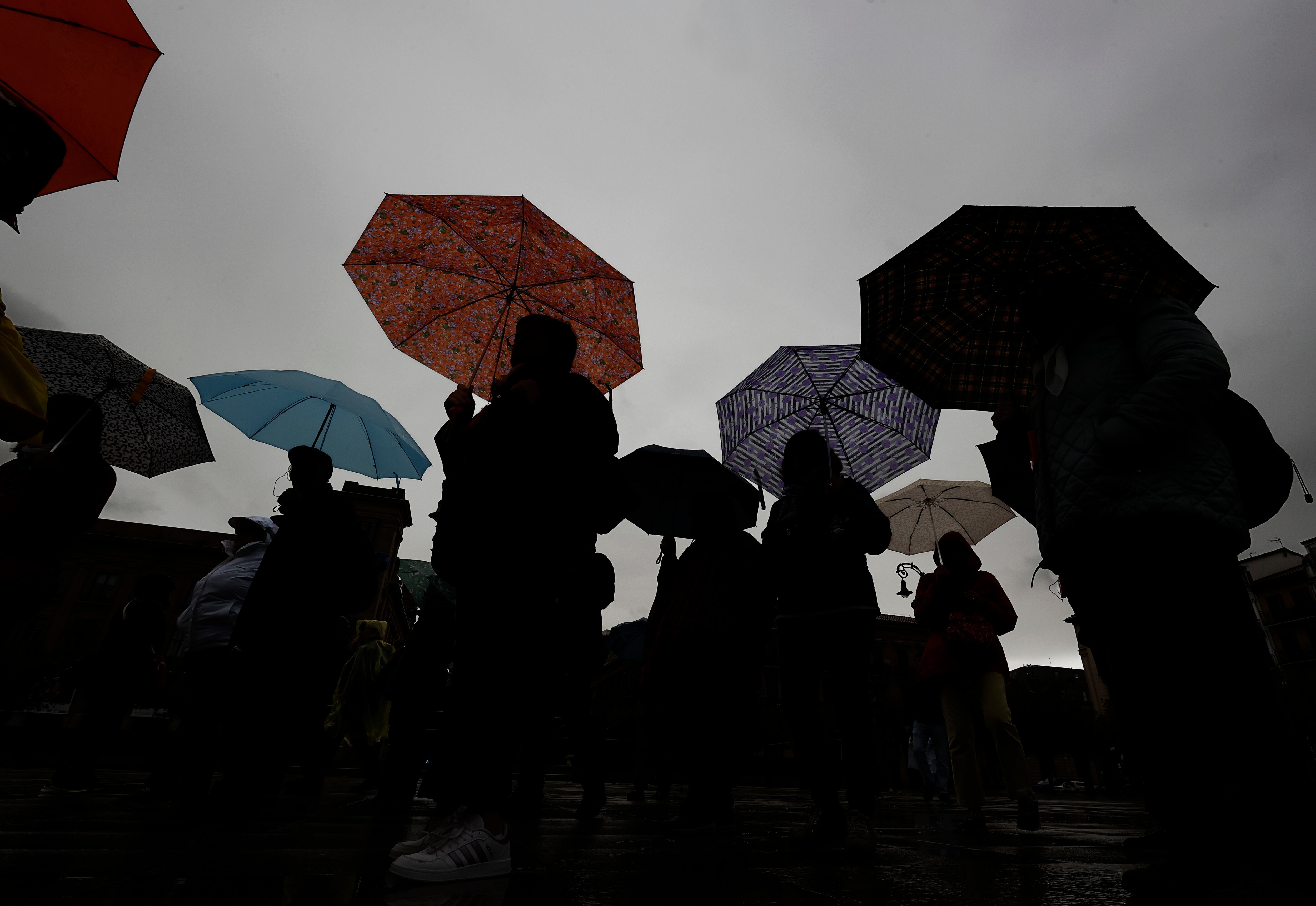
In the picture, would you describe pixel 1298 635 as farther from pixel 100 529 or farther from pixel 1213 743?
pixel 100 529

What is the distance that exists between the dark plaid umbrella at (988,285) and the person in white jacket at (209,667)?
3733mm

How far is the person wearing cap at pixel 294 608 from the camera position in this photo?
9.50 ft

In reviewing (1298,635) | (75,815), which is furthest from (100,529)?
(1298,635)

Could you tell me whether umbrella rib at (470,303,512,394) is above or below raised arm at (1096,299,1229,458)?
above

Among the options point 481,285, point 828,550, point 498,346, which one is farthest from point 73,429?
point 828,550

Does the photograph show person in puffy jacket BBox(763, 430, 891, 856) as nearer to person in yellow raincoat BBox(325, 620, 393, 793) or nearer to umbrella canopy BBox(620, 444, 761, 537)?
umbrella canopy BBox(620, 444, 761, 537)

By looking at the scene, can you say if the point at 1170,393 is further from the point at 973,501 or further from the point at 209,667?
the point at 973,501

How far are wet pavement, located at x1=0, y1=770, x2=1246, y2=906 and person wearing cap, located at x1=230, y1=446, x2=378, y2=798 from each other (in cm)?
32

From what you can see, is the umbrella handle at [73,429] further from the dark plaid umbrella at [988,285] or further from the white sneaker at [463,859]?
the dark plaid umbrella at [988,285]

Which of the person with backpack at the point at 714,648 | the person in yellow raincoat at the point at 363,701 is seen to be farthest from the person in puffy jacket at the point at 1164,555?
the person in yellow raincoat at the point at 363,701

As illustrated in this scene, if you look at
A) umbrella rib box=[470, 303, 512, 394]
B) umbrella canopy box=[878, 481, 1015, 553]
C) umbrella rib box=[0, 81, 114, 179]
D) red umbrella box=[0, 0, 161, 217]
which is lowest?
umbrella rib box=[0, 81, 114, 179]

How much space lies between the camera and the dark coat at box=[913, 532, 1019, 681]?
13.9 feet

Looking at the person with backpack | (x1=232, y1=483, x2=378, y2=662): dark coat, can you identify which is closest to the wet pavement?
the person with backpack

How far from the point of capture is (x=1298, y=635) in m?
48.9
